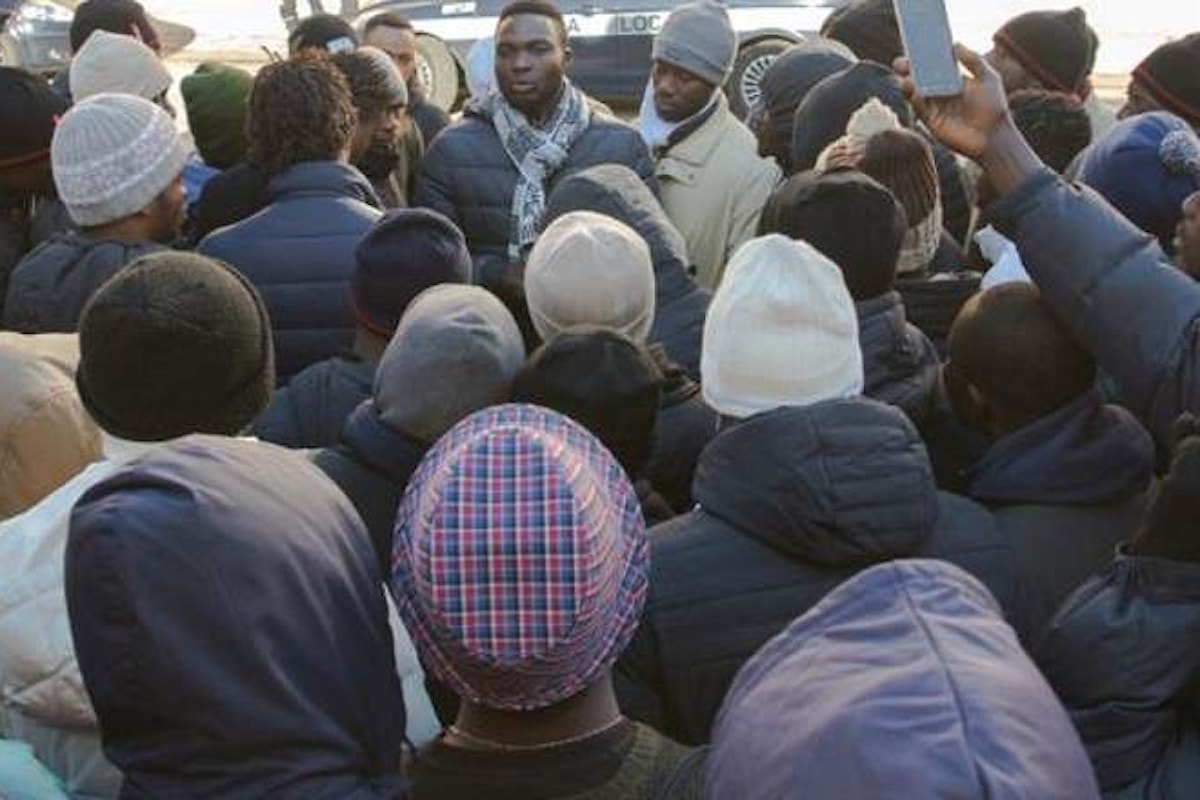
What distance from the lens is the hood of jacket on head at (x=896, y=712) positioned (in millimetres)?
1284

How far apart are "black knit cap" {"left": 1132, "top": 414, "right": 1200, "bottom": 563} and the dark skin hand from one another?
26.8 inches

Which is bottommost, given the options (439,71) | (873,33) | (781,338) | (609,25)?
(609,25)

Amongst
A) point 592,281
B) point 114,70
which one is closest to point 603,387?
point 592,281

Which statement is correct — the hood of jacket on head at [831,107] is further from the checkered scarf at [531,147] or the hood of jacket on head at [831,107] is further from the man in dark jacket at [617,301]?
the man in dark jacket at [617,301]

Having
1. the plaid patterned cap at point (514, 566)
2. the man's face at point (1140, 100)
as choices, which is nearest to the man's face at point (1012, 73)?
the man's face at point (1140, 100)

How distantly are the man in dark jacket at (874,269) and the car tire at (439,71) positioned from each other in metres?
Answer: 7.35

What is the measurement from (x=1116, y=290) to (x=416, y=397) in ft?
4.07

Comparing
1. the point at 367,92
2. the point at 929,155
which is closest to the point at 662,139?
the point at 367,92

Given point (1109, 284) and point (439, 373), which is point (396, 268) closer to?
point (439, 373)

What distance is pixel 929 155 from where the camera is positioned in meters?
4.01

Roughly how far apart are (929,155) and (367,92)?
6.90 ft

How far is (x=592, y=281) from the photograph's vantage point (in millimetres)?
3383

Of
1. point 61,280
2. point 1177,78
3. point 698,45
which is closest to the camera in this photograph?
point 61,280

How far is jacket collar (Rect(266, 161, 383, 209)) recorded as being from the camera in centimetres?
436
